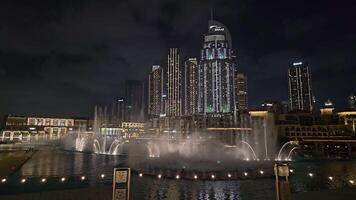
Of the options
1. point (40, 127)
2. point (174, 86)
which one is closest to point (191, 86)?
point (174, 86)

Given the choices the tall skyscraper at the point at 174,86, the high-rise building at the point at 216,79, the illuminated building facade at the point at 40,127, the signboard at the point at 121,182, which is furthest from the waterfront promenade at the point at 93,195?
the tall skyscraper at the point at 174,86

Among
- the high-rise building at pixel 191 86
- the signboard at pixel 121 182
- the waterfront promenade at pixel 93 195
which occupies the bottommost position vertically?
the waterfront promenade at pixel 93 195

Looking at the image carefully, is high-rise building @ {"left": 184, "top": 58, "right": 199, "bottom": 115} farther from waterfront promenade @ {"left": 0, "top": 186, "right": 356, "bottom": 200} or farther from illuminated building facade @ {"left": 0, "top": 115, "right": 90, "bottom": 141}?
waterfront promenade @ {"left": 0, "top": 186, "right": 356, "bottom": 200}

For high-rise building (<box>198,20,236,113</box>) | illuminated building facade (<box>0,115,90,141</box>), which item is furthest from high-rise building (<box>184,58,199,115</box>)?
illuminated building facade (<box>0,115,90,141</box>)

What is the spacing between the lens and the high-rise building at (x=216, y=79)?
179625mm

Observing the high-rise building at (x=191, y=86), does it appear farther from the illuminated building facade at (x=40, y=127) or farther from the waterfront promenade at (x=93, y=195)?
the waterfront promenade at (x=93, y=195)

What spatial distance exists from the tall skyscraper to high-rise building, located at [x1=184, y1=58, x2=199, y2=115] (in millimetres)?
4894

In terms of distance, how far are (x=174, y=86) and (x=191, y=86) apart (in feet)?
45.4

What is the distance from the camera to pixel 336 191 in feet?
43.9

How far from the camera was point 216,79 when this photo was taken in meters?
183

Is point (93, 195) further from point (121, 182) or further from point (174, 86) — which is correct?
point (174, 86)

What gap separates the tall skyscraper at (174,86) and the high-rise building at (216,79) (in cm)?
1717

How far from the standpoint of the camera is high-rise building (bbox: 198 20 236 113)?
17962 cm

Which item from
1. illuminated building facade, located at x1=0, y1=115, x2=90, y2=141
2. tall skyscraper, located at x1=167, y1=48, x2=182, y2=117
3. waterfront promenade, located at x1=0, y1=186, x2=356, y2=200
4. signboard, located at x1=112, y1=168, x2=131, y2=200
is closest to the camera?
signboard, located at x1=112, y1=168, x2=131, y2=200
